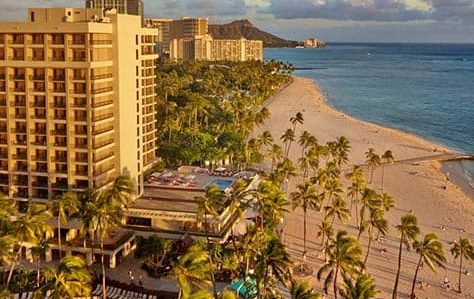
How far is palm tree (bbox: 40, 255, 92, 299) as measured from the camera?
35.1 m

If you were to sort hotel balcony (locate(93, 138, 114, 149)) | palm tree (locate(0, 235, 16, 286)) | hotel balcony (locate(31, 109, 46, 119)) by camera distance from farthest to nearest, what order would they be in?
hotel balcony (locate(31, 109, 46, 119)), hotel balcony (locate(93, 138, 114, 149)), palm tree (locate(0, 235, 16, 286))

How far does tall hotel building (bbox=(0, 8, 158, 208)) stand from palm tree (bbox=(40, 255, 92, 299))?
1887cm

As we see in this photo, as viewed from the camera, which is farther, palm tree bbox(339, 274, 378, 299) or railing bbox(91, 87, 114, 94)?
railing bbox(91, 87, 114, 94)

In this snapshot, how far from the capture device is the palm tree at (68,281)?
35.1 m

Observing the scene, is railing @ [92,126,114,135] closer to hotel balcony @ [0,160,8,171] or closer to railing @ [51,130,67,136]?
railing @ [51,130,67,136]

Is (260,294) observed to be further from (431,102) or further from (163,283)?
(431,102)

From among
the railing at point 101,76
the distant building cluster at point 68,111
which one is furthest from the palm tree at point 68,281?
the railing at point 101,76

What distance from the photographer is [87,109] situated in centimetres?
5484

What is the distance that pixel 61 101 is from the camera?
55656mm

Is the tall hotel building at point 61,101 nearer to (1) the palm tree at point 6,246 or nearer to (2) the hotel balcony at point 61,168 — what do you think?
(2) the hotel balcony at point 61,168

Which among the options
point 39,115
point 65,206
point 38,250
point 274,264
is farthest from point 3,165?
point 274,264

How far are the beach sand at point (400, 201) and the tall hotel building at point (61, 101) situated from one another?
21.3m

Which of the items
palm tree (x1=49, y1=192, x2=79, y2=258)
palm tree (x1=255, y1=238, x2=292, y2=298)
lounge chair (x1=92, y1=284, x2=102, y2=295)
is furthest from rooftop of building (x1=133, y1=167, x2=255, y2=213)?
palm tree (x1=255, y1=238, x2=292, y2=298)

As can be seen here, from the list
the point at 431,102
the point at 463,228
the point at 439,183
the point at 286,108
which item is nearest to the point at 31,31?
the point at 463,228
